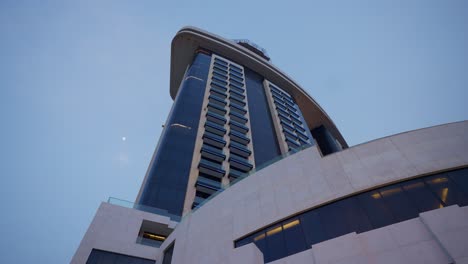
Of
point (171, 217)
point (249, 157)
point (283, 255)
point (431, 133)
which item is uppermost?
point (249, 157)

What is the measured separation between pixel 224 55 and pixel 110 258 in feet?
231

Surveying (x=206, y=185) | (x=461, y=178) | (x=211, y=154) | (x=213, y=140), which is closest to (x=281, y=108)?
(x=213, y=140)

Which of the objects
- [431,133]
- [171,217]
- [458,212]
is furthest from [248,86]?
[458,212]

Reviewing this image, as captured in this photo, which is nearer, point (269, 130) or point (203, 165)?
point (203, 165)

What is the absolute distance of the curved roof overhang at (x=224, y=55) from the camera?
7956 centimetres

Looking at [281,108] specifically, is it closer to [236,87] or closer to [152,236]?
[236,87]

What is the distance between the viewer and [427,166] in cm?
1302

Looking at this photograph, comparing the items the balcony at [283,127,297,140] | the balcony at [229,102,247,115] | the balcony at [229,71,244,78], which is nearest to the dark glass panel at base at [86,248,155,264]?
the balcony at [229,102,247,115]

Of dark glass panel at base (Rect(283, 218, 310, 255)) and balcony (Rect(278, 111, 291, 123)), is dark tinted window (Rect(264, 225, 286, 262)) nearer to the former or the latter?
dark glass panel at base (Rect(283, 218, 310, 255))

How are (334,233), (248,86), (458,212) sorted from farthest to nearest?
(248,86) → (334,233) → (458,212)

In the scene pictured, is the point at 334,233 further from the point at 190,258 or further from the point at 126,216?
the point at 126,216

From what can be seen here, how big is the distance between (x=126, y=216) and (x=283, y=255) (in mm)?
15905

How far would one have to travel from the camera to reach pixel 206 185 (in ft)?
118

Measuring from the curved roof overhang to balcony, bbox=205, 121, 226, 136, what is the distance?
39.2 metres
